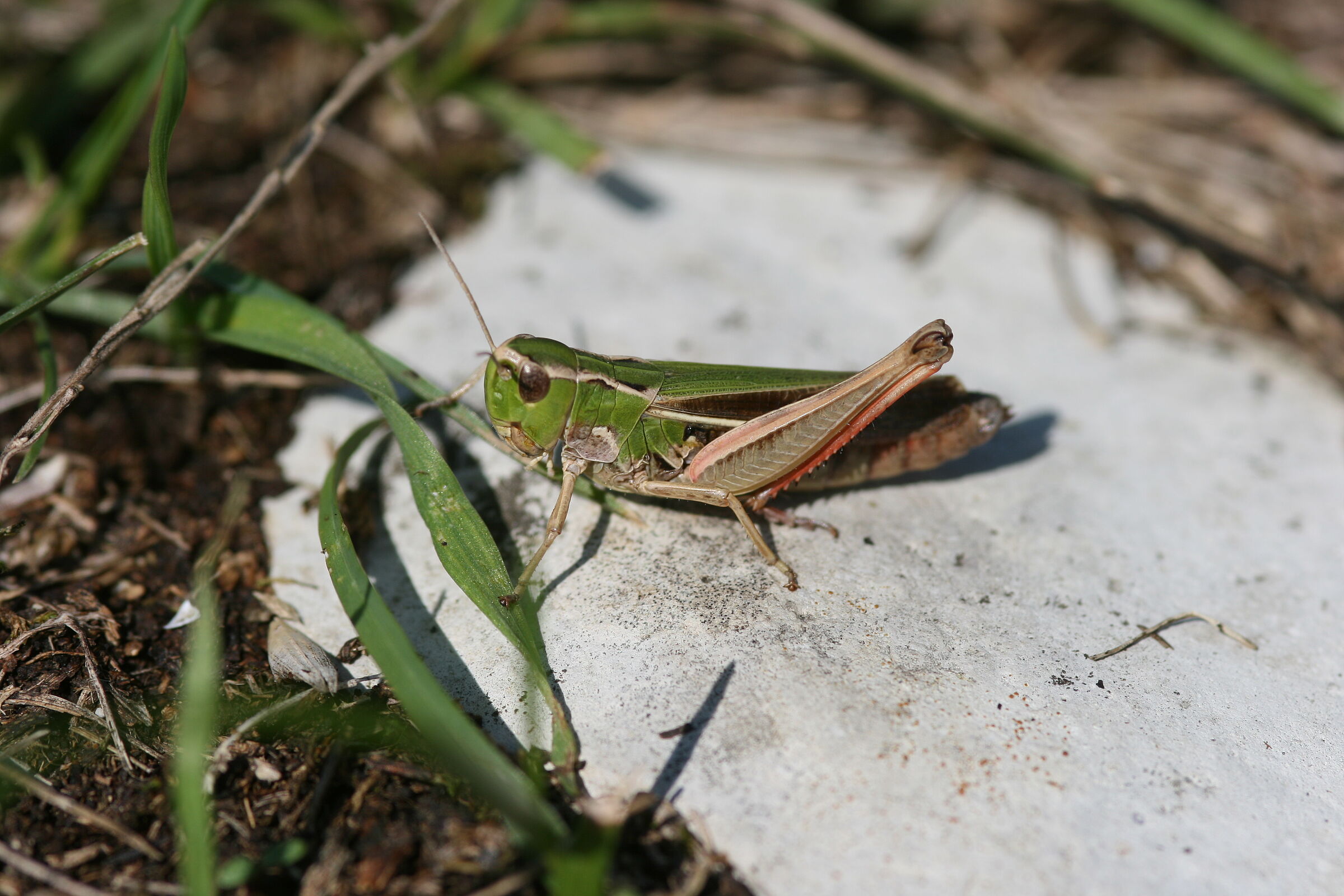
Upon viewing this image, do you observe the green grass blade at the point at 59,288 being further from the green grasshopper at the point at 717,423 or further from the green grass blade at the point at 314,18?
the green grass blade at the point at 314,18

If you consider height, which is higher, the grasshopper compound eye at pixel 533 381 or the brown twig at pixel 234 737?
the grasshopper compound eye at pixel 533 381

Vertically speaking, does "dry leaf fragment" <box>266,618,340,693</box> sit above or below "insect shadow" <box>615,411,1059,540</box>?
above

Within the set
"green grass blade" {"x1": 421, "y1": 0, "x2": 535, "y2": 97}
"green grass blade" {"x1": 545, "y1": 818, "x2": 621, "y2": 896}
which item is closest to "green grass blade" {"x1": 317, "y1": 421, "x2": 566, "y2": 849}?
"green grass blade" {"x1": 545, "y1": 818, "x2": 621, "y2": 896}

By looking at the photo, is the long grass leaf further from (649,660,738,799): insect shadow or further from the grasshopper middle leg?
(649,660,738,799): insect shadow

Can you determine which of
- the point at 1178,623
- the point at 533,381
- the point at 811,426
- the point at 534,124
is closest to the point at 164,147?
the point at 533,381

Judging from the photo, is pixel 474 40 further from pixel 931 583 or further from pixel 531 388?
pixel 931 583

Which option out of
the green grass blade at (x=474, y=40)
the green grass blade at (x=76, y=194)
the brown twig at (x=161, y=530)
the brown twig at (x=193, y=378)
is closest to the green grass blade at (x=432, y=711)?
the brown twig at (x=161, y=530)
